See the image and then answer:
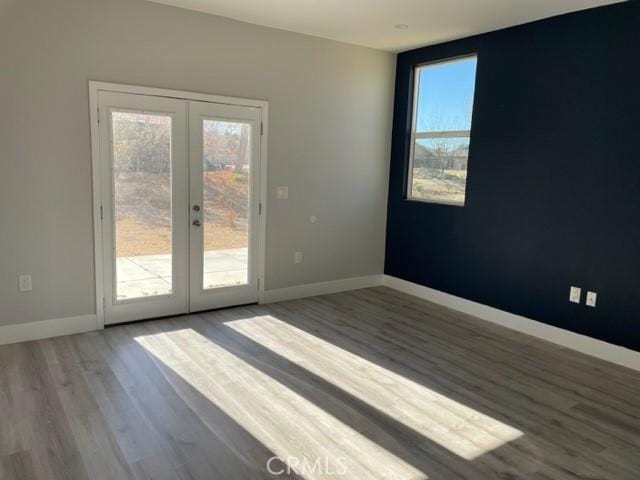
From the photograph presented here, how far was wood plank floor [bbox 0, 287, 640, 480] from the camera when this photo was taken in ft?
7.75

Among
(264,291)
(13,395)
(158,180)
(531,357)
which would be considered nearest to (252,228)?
(264,291)

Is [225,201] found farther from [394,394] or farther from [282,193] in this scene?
[394,394]

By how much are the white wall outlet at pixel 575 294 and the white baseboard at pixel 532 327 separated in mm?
279

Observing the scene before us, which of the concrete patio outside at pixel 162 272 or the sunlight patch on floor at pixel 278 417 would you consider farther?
the concrete patio outside at pixel 162 272

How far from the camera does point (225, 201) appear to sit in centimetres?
458

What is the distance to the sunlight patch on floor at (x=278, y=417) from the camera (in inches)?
92.4

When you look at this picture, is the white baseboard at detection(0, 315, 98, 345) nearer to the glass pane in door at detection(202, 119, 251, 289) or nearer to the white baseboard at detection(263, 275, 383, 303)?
the glass pane in door at detection(202, 119, 251, 289)

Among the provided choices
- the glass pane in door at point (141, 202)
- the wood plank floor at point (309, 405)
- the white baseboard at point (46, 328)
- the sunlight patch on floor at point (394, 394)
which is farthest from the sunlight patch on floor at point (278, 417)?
the glass pane in door at point (141, 202)

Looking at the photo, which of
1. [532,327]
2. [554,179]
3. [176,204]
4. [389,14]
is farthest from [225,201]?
[532,327]

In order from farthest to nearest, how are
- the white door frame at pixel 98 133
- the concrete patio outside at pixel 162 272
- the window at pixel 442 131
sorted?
the window at pixel 442 131, the concrete patio outside at pixel 162 272, the white door frame at pixel 98 133

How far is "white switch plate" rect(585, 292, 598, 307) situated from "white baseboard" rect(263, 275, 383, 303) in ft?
8.01

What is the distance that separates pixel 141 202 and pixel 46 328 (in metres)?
1.25

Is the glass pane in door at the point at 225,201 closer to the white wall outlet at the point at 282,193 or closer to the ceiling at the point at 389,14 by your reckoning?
the white wall outlet at the point at 282,193

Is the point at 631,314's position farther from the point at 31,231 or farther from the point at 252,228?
the point at 31,231
